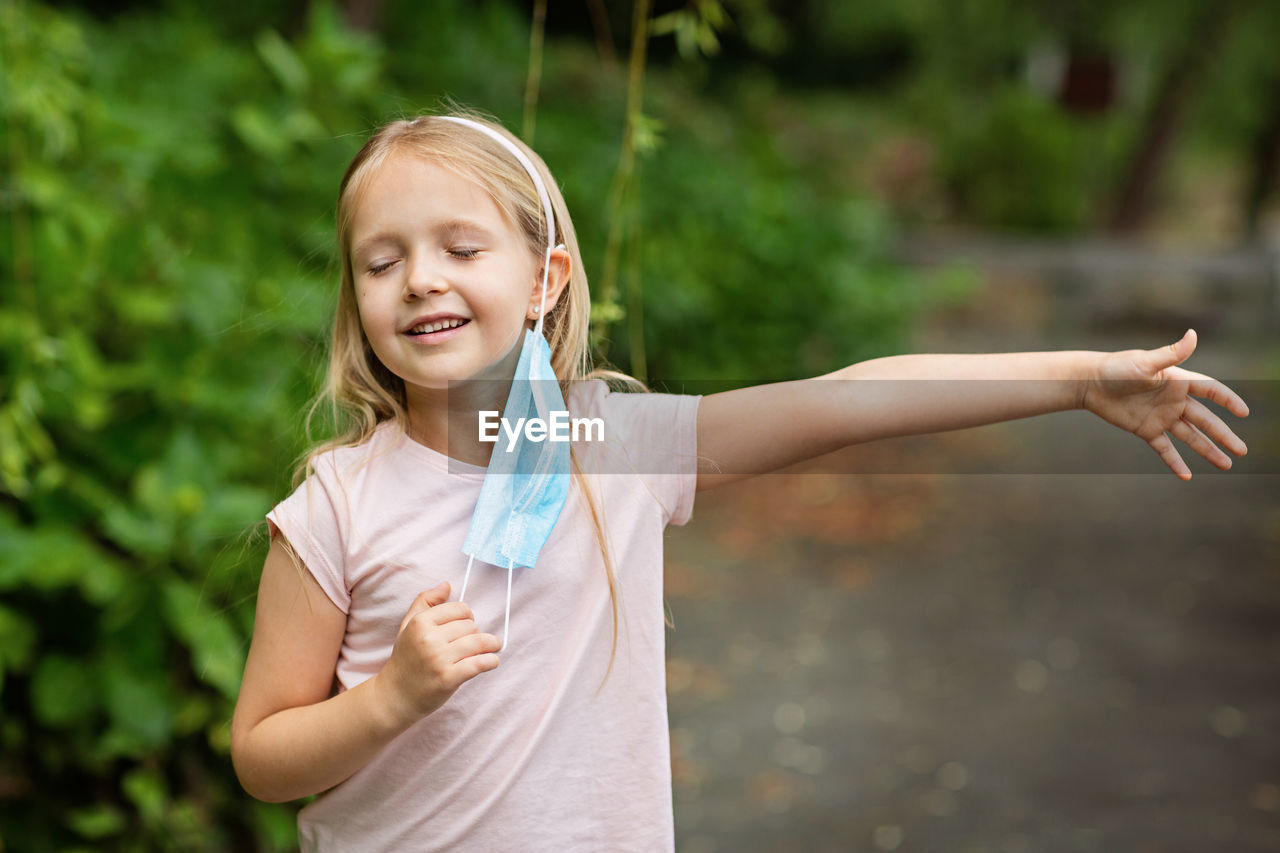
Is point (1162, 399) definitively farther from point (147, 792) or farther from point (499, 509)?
point (147, 792)

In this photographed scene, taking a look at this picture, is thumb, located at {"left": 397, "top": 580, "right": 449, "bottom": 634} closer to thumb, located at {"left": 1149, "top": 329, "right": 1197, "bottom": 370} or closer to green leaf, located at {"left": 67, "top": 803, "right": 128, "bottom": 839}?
thumb, located at {"left": 1149, "top": 329, "right": 1197, "bottom": 370}

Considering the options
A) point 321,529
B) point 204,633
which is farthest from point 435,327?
point 204,633

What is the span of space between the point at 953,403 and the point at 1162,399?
21 cm

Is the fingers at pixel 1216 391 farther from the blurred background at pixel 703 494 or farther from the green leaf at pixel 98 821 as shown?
the green leaf at pixel 98 821

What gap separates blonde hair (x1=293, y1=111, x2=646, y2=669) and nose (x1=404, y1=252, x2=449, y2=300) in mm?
102

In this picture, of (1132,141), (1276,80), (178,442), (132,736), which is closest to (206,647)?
(132,736)

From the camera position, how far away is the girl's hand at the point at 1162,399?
1.24 meters

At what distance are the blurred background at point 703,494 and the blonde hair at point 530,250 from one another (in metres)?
0.24

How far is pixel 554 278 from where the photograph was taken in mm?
1365

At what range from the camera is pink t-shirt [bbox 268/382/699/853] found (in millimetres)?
1292

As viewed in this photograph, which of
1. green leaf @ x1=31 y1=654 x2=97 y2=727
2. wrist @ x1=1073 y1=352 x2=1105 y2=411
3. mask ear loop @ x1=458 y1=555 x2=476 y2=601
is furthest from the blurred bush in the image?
wrist @ x1=1073 y1=352 x2=1105 y2=411

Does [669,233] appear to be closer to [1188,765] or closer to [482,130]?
[1188,765]

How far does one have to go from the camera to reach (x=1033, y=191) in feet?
46.4

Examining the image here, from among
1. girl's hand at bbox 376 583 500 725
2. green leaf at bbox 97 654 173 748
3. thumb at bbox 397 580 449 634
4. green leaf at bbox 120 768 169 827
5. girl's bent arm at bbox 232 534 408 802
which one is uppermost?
thumb at bbox 397 580 449 634
